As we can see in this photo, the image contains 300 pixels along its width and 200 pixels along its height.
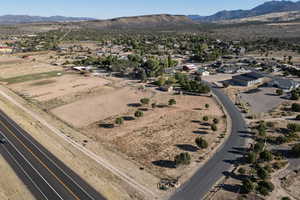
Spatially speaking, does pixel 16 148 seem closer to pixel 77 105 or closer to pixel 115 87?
pixel 77 105

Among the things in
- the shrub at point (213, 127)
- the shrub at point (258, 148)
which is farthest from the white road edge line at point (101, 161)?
the shrub at point (213, 127)

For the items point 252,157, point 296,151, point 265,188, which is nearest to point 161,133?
point 252,157

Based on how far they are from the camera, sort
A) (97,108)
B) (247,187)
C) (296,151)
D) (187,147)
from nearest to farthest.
A: 1. (247,187)
2. (296,151)
3. (187,147)
4. (97,108)

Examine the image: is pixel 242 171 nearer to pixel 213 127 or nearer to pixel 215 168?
pixel 215 168

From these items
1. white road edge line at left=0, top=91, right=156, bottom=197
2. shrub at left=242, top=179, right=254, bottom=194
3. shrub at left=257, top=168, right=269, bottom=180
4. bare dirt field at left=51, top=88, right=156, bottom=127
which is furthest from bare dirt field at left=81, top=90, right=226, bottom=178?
shrub at left=257, top=168, right=269, bottom=180

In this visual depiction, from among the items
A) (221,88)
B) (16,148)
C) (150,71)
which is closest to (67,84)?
(150,71)
